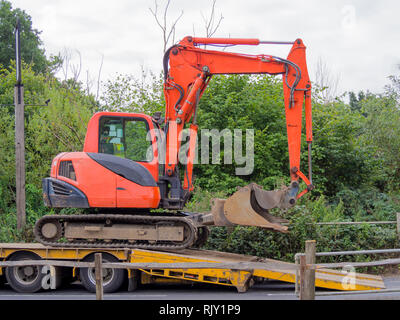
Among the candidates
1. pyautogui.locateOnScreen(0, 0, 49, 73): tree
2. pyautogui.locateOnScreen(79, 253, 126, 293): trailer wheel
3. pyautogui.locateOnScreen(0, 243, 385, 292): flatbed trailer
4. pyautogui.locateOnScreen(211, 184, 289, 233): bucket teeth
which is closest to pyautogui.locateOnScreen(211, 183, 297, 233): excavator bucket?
pyautogui.locateOnScreen(211, 184, 289, 233): bucket teeth

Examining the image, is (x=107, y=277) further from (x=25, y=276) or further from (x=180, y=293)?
(x=25, y=276)

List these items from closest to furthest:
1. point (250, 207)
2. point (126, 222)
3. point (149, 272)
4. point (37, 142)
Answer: point (250, 207)
point (149, 272)
point (126, 222)
point (37, 142)

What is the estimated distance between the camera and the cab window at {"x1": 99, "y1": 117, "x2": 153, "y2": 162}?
9.62 m

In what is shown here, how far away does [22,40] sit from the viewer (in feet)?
113

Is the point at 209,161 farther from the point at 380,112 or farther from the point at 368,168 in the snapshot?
the point at 380,112

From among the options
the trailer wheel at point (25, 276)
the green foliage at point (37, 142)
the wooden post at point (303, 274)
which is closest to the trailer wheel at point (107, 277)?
the trailer wheel at point (25, 276)

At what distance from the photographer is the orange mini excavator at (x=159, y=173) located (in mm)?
9227

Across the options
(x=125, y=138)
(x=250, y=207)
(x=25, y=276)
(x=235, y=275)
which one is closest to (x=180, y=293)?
(x=235, y=275)

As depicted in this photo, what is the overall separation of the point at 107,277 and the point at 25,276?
1.71m

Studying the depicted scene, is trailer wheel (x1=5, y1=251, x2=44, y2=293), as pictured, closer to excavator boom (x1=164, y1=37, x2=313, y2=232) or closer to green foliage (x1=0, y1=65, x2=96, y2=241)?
excavator boom (x1=164, y1=37, x2=313, y2=232)

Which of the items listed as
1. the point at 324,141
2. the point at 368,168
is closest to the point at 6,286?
the point at 324,141

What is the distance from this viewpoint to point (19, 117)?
13305mm

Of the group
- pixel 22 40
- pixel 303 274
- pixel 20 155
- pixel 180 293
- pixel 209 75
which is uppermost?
pixel 22 40

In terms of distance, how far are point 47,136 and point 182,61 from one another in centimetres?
857
